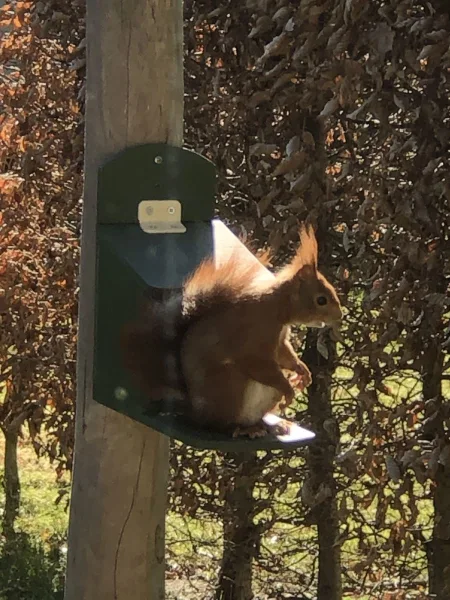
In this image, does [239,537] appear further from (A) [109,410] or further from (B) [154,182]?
(B) [154,182]

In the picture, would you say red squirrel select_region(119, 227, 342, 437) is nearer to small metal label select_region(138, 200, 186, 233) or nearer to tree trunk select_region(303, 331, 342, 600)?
small metal label select_region(138, 200, 186, 233)

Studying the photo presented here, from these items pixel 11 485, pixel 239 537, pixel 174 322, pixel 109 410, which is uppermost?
pixel 174 322

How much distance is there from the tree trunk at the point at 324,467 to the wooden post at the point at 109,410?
3.34 ft

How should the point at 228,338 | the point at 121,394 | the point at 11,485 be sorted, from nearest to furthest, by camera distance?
the point at 228,338 < the point at 121,394 < the point at 11,485

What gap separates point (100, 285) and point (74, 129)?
5.94ft

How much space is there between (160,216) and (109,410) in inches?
13.8

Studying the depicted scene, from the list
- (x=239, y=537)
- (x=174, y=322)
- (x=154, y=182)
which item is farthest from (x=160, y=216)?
(x=239, y=537)

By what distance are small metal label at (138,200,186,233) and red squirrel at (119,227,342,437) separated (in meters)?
0.18

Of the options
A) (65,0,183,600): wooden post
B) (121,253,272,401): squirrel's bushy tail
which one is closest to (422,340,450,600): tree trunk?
(65,0,183,600): wooden post

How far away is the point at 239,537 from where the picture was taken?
315 centimetres

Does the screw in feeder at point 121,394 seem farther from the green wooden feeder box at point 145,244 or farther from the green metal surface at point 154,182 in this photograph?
the green metal surface at point 154,182

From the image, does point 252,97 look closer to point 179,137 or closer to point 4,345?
point 179,137

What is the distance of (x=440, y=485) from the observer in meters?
2.65

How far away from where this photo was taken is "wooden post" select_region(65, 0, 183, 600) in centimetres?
176
